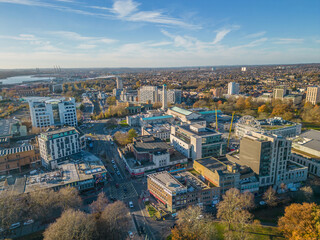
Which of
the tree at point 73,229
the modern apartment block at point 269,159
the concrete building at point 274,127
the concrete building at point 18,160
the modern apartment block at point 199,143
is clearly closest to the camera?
the tree at point 73,229

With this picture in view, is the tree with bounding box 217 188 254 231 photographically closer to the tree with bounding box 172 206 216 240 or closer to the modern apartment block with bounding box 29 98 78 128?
the tree with bounding box 172 206 216 240

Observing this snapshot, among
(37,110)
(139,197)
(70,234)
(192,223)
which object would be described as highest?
(37,110)

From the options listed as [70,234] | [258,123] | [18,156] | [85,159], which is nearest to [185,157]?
[85,159]

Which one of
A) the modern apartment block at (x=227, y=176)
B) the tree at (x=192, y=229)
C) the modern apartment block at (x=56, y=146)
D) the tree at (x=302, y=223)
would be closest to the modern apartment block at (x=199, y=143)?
the modern apartment block at (x=227, y=176)

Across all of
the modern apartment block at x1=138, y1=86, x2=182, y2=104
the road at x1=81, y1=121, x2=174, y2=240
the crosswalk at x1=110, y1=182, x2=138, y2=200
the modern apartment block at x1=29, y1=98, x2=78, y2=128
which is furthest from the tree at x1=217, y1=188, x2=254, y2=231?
the modern apartment block at x1=138, y1=86, x2=182, y2=104

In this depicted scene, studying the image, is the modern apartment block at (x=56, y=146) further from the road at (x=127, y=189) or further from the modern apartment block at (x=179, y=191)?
the modern apartment block at (x=179, y=191)

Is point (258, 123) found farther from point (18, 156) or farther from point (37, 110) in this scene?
point (37, 110)

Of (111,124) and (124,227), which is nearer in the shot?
(124,227)
